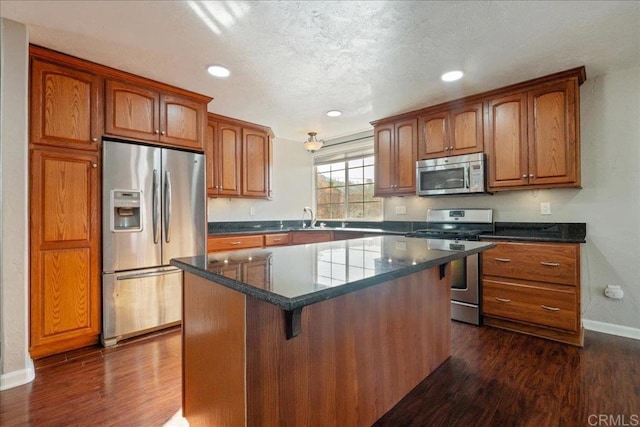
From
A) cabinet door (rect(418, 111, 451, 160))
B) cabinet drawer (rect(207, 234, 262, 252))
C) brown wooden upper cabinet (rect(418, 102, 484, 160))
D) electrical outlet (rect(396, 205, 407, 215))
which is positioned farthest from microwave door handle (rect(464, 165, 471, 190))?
cabinet drawer (rect(207, 234, 262, 252))

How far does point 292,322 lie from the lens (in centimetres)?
110

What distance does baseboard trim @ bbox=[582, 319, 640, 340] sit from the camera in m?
2.63

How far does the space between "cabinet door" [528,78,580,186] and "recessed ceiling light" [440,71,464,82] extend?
2.35ft

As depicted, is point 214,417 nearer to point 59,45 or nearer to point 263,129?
point 59,45

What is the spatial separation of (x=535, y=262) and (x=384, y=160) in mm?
1991

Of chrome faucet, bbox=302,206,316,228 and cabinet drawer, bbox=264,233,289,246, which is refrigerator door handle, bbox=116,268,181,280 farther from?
chrome faucet, bbox=302,206,316,228

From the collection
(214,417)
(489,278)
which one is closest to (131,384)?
(214,417)

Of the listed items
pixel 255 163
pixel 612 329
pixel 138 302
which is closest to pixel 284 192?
pixel 255 163

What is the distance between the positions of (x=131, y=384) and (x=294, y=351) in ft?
4.82

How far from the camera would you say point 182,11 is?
6.08ft

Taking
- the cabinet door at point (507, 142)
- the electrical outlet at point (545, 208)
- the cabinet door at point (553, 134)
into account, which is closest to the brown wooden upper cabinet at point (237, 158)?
the cabinet door at point (507, 142)

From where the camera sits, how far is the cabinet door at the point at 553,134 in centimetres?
263

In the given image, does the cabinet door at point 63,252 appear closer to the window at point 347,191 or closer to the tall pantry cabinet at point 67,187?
the tall pantry cabinet at point 67,187

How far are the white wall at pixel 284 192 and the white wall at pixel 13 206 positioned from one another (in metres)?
2.34
